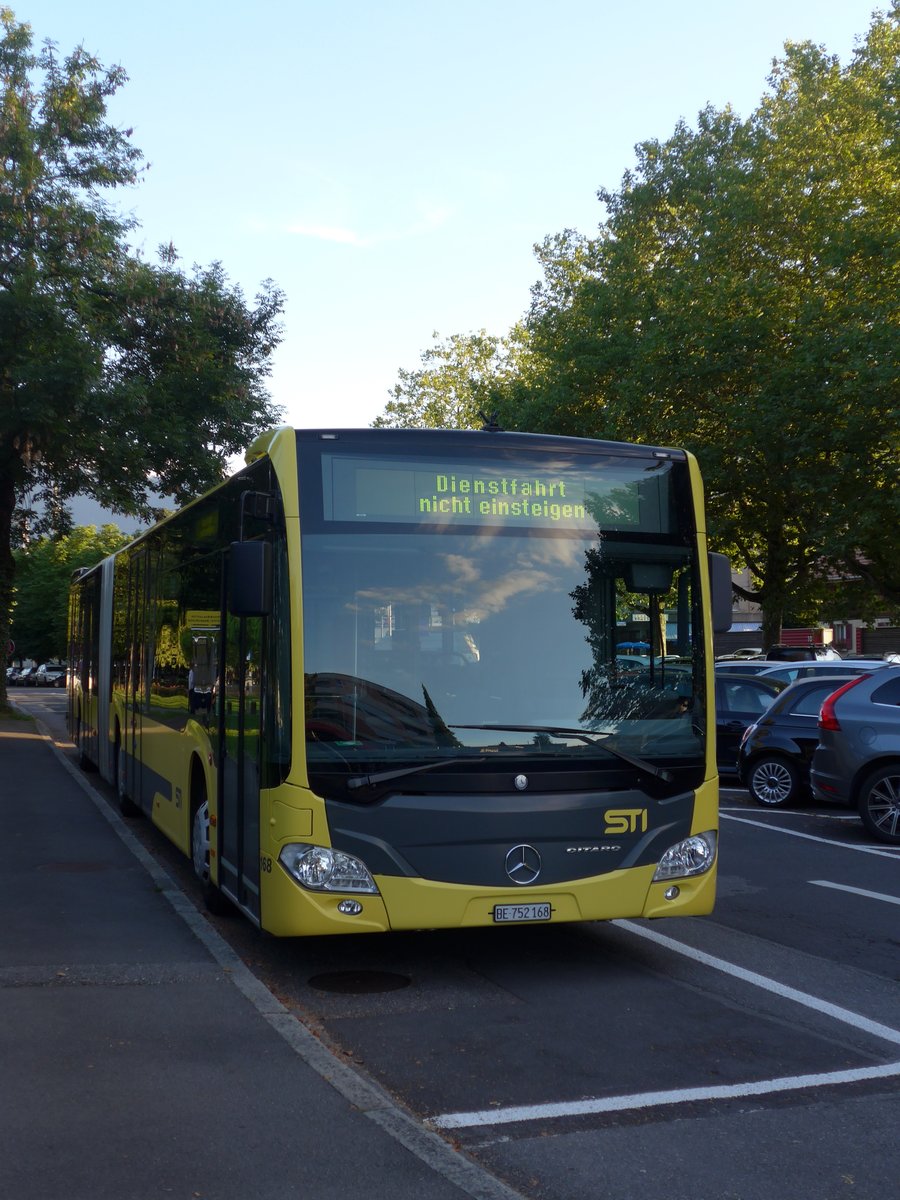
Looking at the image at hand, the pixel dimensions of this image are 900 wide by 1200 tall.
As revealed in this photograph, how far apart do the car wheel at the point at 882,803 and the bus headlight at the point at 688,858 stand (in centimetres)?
648

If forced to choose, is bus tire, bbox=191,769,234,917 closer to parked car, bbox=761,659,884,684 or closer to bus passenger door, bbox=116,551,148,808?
bus passenger door, bbox=116,551,148,808

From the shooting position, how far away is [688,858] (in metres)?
7.50

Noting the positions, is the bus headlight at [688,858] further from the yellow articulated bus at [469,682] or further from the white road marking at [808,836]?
the white road marking at [808,836]

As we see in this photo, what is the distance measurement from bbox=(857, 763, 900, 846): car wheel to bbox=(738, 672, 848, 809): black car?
2.74 metres

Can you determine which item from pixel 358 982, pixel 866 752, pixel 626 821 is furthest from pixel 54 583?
pixel 626 821

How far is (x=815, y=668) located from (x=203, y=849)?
1190 cm

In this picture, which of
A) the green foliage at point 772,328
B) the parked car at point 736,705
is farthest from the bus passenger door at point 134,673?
the green foliage at point 772,328

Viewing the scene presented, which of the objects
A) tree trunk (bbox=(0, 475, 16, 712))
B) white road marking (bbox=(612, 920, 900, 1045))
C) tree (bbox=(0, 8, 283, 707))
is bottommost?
white road marking (bbox=(612, 920, 900, 1045))

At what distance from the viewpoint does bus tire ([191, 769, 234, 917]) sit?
29.7 feet

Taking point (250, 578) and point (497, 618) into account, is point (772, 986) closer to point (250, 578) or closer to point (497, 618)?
point (497, 618)

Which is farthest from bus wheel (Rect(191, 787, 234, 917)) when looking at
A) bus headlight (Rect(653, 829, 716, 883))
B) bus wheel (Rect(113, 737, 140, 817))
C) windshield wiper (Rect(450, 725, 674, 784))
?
bus wheel (Rect(113, 737, 140, 817))

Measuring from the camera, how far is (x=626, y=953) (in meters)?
8.20

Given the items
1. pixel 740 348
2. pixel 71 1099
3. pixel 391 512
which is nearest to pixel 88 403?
pixel 740 348

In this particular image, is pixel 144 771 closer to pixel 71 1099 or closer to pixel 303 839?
pixel 303 839
